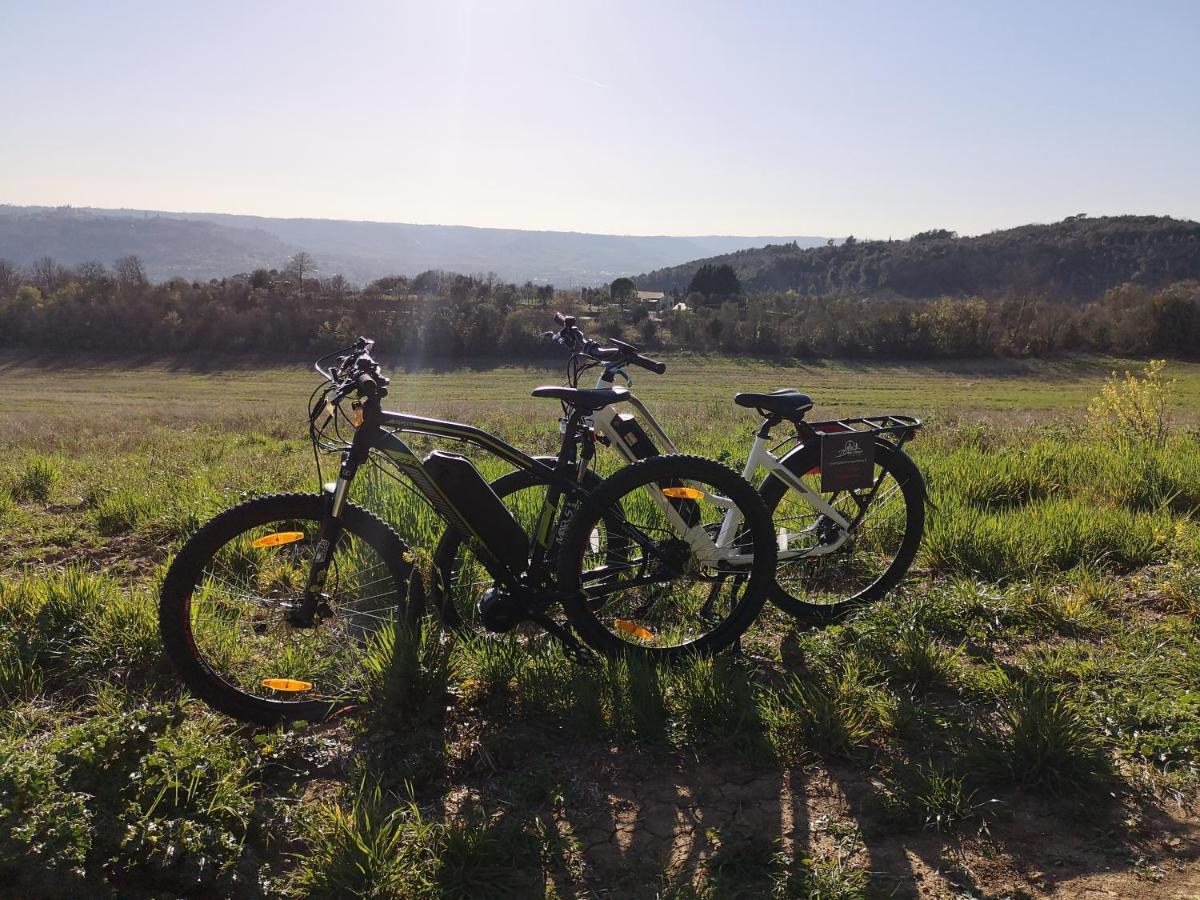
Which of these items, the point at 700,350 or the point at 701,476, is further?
the point at 700,350

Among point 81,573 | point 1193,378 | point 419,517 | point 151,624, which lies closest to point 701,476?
point 419,517

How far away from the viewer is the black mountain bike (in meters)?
2.85

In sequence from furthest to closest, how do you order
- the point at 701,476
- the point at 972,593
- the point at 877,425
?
the point at 877,425 < the point at 972,593 < the point at 701,476

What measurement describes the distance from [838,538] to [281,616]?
248cm

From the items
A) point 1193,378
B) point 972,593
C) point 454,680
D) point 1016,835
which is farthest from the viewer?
point 1193,378

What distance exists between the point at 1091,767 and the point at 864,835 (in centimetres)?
75

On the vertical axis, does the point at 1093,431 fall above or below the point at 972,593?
above

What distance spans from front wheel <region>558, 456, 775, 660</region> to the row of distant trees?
48112mm

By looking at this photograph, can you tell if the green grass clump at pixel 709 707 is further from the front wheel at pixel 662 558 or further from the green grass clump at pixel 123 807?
the green grass clump at pixel 123 807

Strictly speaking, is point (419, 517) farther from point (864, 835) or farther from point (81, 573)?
point (864, 835)

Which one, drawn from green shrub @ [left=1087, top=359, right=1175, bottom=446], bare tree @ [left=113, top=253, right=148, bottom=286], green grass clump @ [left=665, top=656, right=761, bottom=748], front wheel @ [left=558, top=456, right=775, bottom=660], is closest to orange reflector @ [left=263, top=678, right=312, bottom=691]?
front wheel @ [left=558, top=456, right=775, bottom=660]

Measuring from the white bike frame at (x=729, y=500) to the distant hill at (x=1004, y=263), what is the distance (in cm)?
9830

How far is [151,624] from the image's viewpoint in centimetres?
317

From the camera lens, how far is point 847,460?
361 cm
